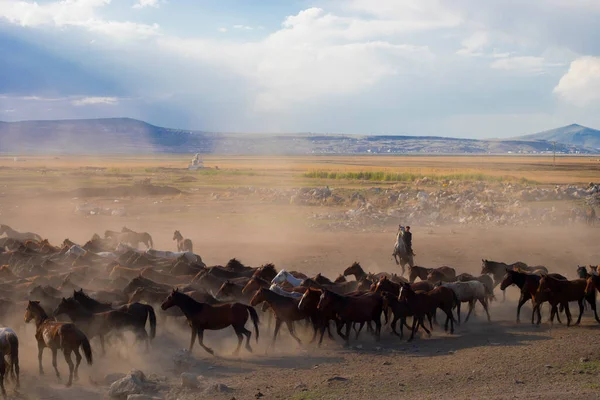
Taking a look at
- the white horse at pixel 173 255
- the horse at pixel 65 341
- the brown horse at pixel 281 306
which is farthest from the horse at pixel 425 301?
the white horse at pixel 173 255

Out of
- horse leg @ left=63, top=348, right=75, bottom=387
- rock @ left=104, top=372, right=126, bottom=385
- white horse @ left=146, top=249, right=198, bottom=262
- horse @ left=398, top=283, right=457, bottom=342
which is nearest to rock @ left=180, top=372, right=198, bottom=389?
rock @ left=104, top=372, right=126, bottom=385

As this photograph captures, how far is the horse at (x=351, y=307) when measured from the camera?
12.8 metres

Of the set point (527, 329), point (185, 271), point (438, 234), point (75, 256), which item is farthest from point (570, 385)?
point (438, 234)

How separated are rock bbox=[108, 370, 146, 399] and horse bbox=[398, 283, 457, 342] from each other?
17.6 feet

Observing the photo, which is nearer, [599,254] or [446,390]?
[446,390]

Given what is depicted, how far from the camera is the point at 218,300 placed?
542 inches

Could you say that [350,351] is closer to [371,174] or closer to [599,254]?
[599,254]

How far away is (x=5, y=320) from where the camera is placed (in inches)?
513

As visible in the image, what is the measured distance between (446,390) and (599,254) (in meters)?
15.9

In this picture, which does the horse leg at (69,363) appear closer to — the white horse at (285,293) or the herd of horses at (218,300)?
the herd of horses at (218,300)

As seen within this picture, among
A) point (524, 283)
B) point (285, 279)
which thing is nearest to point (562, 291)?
point (524, 283)

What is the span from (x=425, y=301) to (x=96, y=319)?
20.6ft

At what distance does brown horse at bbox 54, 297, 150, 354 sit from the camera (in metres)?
12.0

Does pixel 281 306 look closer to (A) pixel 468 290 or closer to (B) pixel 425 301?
(B) pixel 425 301
